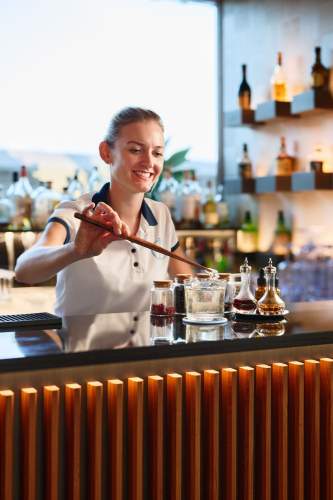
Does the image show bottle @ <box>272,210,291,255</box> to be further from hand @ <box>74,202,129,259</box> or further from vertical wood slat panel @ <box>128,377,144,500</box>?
vertical wood slat panel @ <box>128,377,144,500</box>

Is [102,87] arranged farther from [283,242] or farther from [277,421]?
[277,421]

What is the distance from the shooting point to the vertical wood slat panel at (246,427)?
1795mm

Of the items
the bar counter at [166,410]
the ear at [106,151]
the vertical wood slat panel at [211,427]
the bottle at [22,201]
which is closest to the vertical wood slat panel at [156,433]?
the bar counter at [166,410]

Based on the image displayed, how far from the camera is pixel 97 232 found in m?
1.97

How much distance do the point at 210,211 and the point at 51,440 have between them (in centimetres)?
306

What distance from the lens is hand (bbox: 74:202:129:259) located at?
6.18ft

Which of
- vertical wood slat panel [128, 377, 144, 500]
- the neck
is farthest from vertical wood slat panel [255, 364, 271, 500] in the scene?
the neck

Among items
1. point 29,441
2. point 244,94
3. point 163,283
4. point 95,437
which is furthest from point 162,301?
point 244,94

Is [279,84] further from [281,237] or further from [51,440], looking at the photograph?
[51,440]

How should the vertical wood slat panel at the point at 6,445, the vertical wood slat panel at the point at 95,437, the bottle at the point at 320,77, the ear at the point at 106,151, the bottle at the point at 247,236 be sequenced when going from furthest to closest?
1. the bottle at the point at 247,236
2. the bottle at the point at 320,77
3. the ear at the point at 106,151
4. the vertical wood slat panel at the point at 95,437
5. the vertical wood slat panel at the point at 6,445

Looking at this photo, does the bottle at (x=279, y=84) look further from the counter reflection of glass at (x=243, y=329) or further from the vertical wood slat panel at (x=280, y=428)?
the vertical wood slat panel at (x=280, y=428)

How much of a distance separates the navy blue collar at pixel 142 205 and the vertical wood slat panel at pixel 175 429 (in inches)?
38.1

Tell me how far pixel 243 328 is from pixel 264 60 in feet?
9.32

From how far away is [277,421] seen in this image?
1858mm
